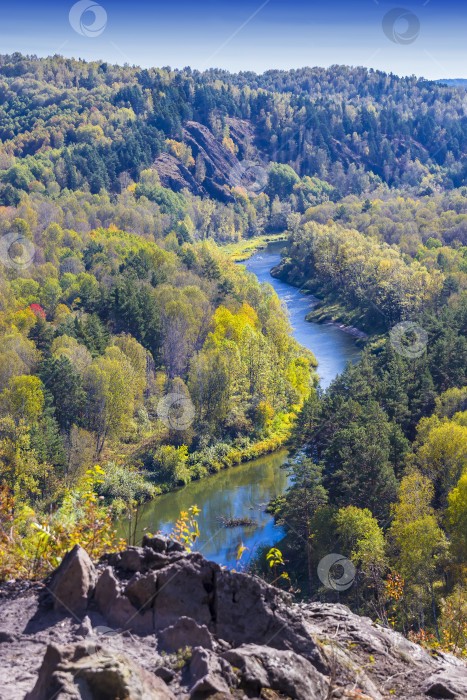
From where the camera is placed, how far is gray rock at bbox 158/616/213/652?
754cm

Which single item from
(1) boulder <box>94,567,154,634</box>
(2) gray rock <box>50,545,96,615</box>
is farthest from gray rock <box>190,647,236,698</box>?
(2) gray rock <box>50,545,96,615</box>

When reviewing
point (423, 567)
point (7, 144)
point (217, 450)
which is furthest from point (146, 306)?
point (7, 144)

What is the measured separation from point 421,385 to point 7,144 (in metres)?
95.1

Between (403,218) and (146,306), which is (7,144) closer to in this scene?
(403,218)

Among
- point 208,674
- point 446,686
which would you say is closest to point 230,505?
point 446,686

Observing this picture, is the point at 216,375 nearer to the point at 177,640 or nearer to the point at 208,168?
the point at 177,640

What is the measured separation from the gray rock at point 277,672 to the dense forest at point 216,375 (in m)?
1.68

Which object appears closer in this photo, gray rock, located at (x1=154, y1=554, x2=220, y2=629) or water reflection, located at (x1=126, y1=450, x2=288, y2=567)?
gray rock, located at (x1=154, y1=554, x2=220, y2=629)

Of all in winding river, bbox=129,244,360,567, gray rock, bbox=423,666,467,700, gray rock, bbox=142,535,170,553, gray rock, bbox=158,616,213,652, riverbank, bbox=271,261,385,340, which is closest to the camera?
gray rock, bbox=158,616,213,652

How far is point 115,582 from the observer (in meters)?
7.91

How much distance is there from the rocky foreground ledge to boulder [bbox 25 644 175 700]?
0.01m

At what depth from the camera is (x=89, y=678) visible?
6172mm

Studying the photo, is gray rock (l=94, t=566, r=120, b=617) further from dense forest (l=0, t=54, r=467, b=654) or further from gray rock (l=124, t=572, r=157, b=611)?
dense forest (l=0, t=54, r=467, b=654)

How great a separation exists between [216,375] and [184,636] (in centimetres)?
3609
